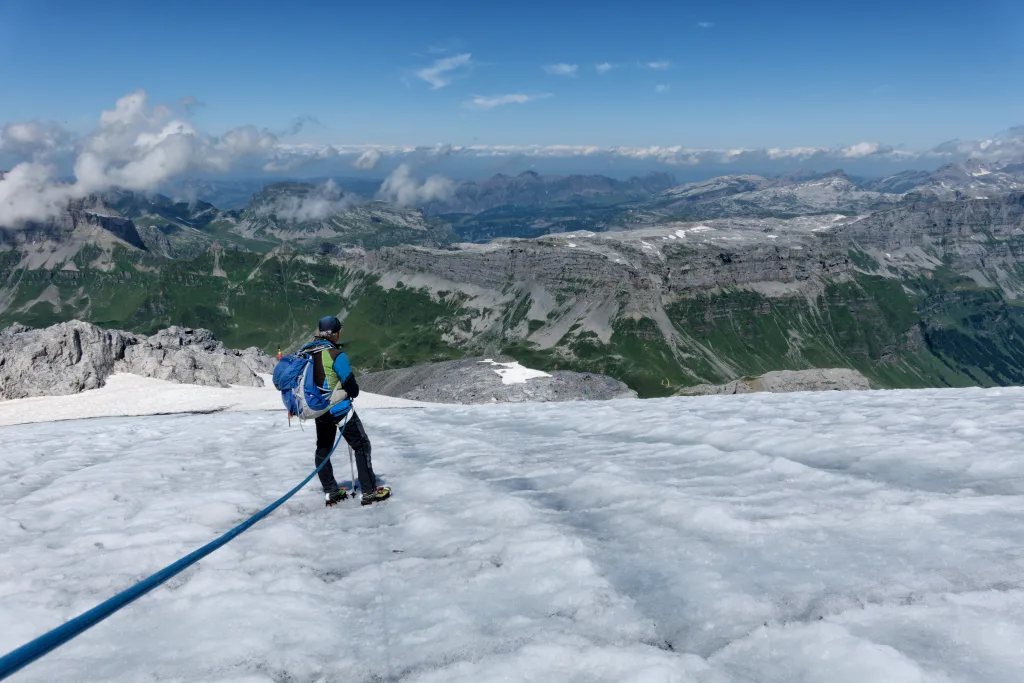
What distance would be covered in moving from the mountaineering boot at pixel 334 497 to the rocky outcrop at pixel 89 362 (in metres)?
51.7

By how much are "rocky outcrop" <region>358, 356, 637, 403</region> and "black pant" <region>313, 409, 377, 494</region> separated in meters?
108

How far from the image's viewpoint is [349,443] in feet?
40.5

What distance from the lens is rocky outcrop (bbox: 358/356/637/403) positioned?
12900 cm

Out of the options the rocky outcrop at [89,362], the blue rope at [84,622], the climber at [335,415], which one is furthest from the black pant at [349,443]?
the rocky outcrop at [89,362]

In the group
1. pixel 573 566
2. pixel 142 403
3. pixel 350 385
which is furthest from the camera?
pixel 142 403

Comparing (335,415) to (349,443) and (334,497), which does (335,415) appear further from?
(334,497)

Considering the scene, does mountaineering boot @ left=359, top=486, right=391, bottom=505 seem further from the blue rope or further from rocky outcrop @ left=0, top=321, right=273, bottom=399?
rocky outcrop @ left=0, top=321, right=273, bottom=399

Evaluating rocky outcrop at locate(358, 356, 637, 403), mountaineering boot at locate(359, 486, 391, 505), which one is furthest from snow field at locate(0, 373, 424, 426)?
rocky outcrop at locate(358, 356, 637, 403)

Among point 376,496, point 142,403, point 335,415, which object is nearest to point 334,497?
point 376,496

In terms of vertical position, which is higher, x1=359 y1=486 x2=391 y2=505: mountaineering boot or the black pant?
the black pant

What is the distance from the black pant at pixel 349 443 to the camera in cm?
→ 1205

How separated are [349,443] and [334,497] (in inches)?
44.8

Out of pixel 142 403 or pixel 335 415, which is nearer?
pixel 335 415

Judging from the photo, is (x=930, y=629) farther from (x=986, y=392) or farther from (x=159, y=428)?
(x=159, y=428)
